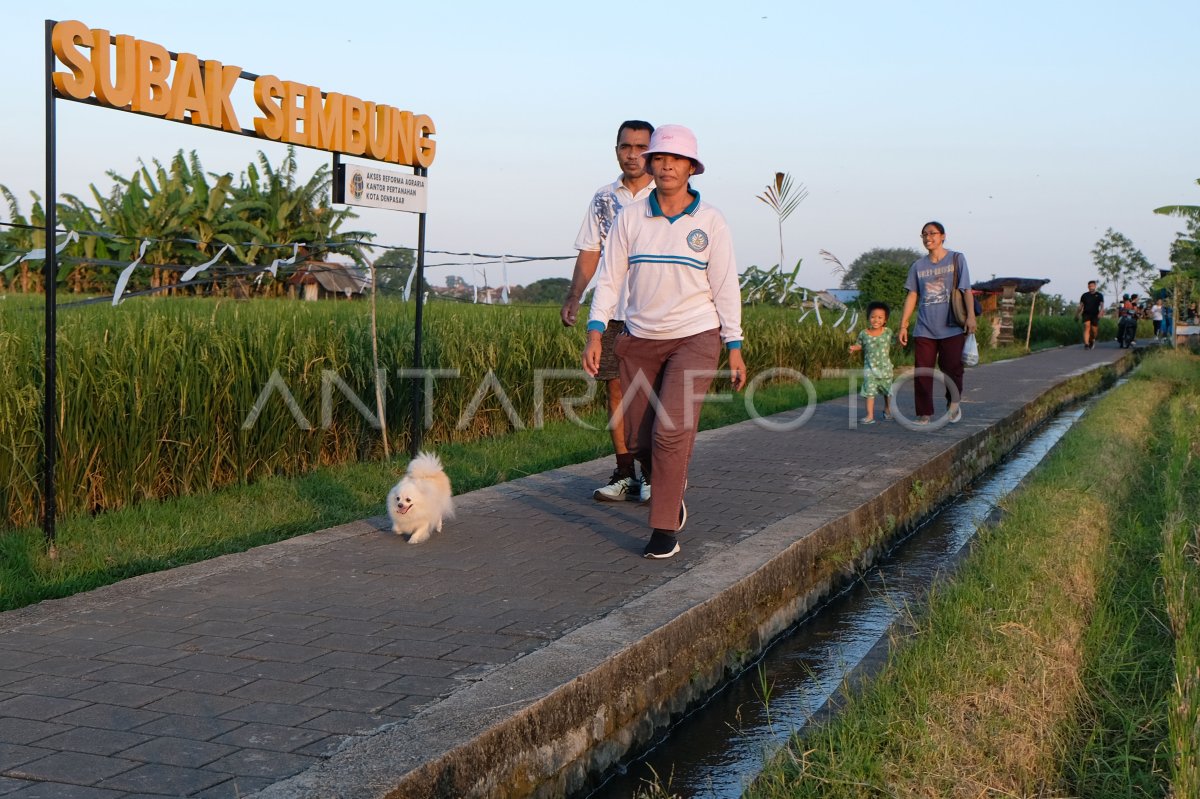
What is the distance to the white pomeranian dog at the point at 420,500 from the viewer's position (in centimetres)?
607

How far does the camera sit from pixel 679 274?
236 inches

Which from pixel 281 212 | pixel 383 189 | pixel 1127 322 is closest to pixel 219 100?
pixel 383 189

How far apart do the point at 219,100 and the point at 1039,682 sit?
5162 millimetres

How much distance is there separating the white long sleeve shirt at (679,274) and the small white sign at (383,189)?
2485 millimetres

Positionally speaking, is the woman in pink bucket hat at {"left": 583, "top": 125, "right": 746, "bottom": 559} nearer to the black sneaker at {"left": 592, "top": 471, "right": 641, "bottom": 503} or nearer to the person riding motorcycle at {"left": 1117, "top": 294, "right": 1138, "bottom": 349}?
the black sneaker at {"left": 592, "top": 471, "right": 641, "bottom": 503}

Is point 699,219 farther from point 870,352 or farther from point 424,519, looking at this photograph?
point 870,352

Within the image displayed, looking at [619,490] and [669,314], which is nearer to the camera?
[669,314]

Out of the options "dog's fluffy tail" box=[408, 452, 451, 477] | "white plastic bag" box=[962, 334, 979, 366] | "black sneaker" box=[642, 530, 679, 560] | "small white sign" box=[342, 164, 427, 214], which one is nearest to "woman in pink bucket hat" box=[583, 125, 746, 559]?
"black sneaker" box=[642, 530, 679, 560]

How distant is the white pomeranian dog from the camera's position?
6066 millimetres

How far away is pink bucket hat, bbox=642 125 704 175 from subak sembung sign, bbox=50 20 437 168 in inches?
103

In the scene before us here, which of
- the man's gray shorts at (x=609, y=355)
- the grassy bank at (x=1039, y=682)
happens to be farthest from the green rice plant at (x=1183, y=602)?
the man's gray shorts at (x=609, y=355)

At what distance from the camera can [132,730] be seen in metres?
3.52

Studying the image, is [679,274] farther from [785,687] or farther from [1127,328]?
[1127,328]

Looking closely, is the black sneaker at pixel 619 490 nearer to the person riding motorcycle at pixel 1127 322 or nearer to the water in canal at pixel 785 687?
the water in canal at pixel 785 687
